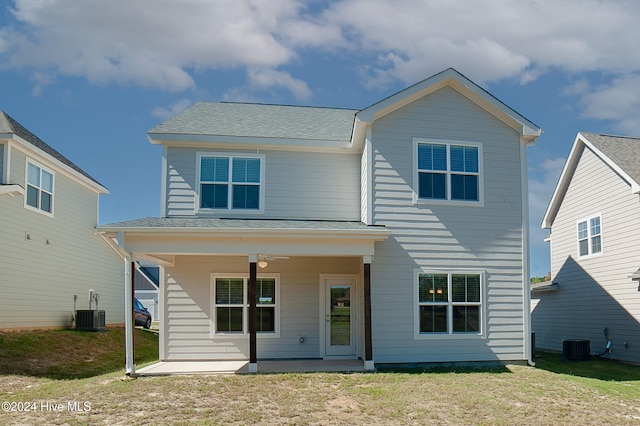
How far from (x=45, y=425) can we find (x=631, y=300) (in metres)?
14.6

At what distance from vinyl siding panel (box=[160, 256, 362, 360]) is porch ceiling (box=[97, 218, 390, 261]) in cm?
Result: 188

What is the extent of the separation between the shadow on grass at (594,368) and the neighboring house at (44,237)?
11.4 meters

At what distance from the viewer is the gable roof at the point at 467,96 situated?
13555 millimetres

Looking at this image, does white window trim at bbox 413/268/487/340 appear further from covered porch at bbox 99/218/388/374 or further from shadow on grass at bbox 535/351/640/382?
shadow on grass at bbox 535/351/640/382

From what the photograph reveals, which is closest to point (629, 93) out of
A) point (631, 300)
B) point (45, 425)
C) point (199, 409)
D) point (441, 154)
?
point (631, 300)

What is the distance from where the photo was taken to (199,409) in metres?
9.16

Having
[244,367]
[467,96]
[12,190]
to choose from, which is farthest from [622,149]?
[12,190]

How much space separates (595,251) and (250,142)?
11.0m

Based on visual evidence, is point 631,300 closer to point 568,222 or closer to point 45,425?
point 568,222

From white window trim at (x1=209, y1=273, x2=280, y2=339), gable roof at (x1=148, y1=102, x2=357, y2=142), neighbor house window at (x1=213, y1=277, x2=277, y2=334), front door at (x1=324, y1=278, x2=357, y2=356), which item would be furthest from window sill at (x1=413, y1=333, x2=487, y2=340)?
gable roof at (x1=148, y1=102, x2=357, y2=142)

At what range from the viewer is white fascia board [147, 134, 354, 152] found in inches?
552

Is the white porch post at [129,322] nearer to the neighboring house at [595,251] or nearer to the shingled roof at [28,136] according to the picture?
the shingled roof at [28,136]

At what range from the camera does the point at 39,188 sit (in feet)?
58.4

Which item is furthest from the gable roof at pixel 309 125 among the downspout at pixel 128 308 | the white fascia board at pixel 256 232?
the downspout at pixel 128 308
